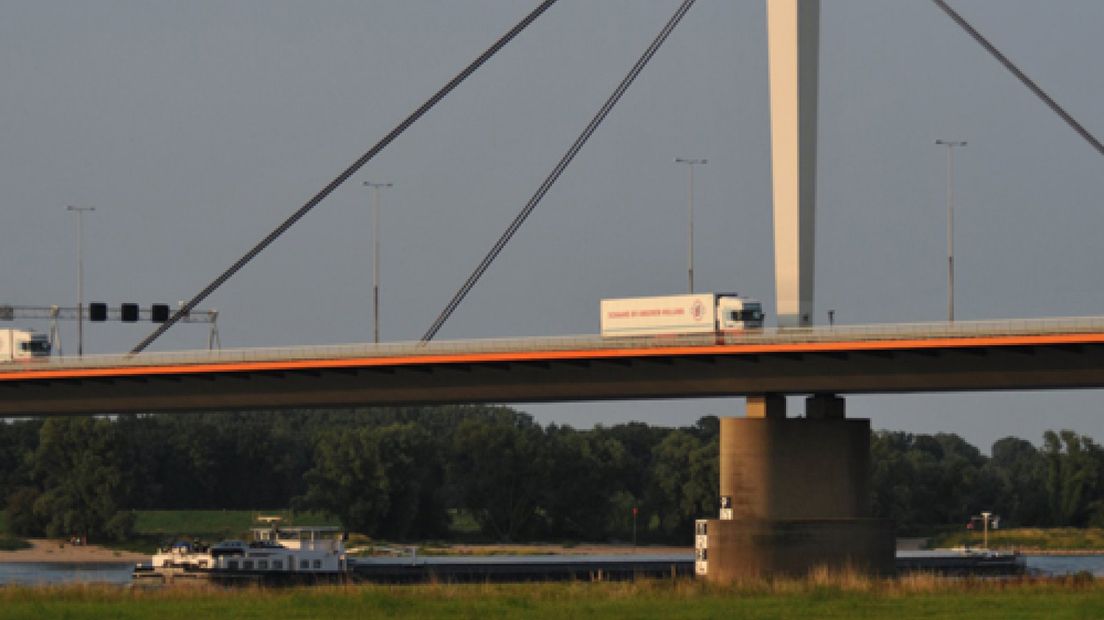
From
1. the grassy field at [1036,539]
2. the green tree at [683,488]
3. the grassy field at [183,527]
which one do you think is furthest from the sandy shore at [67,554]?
the grassy field at [1036,539]

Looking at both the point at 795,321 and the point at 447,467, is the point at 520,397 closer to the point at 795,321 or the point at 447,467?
the point at 795,321

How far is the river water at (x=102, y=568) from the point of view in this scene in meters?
128

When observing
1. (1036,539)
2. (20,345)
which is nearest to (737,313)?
(20,345)

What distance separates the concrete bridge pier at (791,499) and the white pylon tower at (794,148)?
5.35 m

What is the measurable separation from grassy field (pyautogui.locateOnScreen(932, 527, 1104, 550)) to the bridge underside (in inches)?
3726

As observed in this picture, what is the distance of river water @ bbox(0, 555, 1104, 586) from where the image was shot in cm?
Result: 12850

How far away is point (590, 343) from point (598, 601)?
3016 centimetres

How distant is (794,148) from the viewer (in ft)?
312

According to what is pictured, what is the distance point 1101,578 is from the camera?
77.7 meters

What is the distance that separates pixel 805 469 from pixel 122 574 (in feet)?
162

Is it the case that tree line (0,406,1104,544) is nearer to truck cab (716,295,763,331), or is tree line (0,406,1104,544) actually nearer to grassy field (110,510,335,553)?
grassy field (110,510,335,553)

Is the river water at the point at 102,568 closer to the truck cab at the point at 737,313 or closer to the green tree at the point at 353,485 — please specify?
the green tree at the point at 353,485

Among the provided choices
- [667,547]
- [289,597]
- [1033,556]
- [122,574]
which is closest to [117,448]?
[667,547]

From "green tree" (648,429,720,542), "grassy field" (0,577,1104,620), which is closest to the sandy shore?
"green tree" (648,429,720,542)
